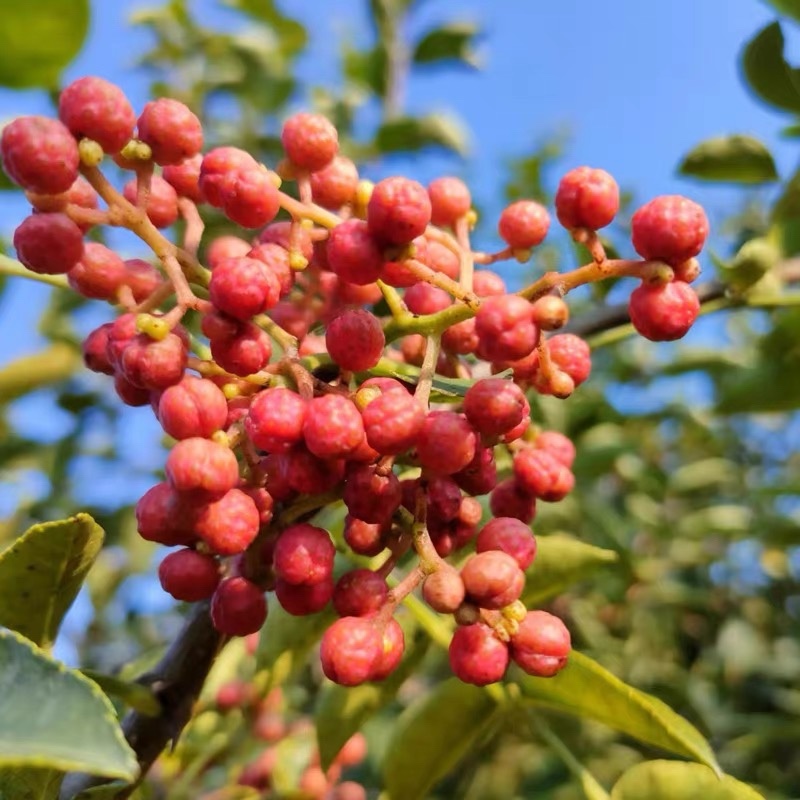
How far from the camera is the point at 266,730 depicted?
8.03 ft

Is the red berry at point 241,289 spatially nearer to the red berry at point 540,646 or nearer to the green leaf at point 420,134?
the red berry at point 540,646

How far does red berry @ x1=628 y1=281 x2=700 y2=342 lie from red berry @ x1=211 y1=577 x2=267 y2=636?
55cm

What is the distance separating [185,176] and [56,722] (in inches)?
31.0

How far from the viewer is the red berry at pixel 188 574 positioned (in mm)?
1134

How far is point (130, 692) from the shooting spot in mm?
1249

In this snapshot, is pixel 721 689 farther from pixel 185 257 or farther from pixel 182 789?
pixel 185 257

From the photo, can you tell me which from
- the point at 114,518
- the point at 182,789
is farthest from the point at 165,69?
the point at 182,789

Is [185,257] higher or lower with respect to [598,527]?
higher

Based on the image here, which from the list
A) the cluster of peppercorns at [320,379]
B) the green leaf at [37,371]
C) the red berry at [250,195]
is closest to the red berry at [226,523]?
the cluster of peppercorns at [320,379]

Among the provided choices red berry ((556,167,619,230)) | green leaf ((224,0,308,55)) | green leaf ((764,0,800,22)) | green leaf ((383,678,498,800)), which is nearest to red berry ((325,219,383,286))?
red berry ((556,167,619,230))

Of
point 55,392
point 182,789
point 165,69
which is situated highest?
point 165,69

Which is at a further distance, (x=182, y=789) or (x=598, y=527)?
(x=598, y=527)

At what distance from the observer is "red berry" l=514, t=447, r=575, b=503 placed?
4.19 ft

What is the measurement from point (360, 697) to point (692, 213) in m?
1.02
